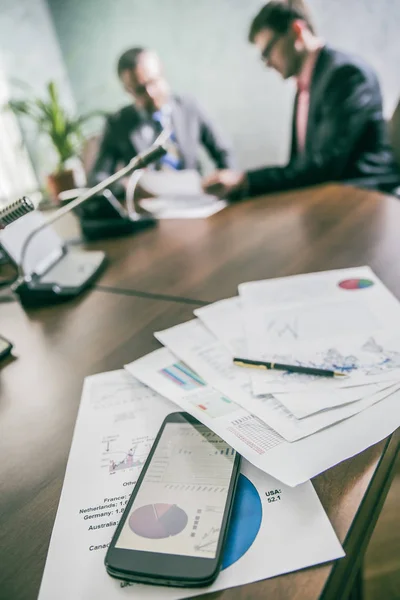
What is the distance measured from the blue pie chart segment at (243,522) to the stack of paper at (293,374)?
0.03 meters

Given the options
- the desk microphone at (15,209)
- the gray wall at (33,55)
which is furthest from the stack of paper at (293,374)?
the gray wall at (33,55)

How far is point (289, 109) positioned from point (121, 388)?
2.50m

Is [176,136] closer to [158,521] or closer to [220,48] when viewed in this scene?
[220,48]

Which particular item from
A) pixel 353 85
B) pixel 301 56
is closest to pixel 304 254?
pixel 353 85

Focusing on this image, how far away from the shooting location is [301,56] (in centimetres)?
171

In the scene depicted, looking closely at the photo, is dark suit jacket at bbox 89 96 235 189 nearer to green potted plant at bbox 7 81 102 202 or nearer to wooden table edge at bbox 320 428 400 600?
green potted plant at bbox 7 81 102 202

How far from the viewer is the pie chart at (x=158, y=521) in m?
0.37

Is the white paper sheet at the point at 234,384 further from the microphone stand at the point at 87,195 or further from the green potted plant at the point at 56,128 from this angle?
the green potted plant at the point at 56,128

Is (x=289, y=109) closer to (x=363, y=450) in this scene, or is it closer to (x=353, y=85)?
(x=353, y=85)

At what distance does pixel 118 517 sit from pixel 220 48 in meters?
2.78

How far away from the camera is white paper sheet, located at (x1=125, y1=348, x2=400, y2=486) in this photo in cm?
41

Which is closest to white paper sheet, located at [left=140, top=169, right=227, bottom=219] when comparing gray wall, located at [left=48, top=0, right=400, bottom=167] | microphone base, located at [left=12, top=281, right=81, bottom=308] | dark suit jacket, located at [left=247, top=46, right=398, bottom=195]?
dark suit jacket, located at [left=247, top=46, right=398, bottom=195]

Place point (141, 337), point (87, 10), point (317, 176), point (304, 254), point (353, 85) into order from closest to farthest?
point (141, 337)
point (304, 254)
point (317, 176)
point (353, 85)
point (87, 10)

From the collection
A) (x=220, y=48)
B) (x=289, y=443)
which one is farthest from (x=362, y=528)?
(x=220, y=48)
